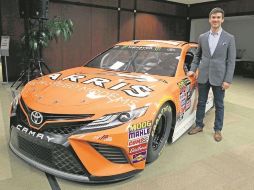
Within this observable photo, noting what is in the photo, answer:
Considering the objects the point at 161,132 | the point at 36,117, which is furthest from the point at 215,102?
the point at 36,117

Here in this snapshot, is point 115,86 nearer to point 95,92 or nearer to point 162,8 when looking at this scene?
point 95,92

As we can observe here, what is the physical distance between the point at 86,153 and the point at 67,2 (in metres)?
5.39

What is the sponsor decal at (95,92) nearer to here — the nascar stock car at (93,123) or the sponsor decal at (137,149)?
the nascar stock car at (93,123)

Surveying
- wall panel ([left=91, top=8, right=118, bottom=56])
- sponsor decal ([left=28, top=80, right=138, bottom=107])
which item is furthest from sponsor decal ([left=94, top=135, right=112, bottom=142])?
wall panel ([left=91, top=8, right=118, bottom=56])

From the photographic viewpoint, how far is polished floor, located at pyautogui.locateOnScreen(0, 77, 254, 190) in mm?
1780

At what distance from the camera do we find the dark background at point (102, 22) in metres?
5.52

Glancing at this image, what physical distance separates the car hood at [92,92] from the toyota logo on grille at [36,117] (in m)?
0.03

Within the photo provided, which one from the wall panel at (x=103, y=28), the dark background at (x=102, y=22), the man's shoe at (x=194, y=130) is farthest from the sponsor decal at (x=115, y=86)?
the wall panel at (x=103, y=28)

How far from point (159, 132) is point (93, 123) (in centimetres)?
80

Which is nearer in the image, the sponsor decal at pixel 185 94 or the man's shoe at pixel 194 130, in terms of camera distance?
the sponsor decal at pixel 185 94

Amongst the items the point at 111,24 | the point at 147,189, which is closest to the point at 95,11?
the point at 111,24

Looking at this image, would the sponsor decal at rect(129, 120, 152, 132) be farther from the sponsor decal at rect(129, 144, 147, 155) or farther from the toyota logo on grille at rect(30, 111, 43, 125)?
the toyota logo on grille at rect(30, 111, 43, 125)

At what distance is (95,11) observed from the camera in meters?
6.71

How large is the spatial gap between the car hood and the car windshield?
0.18 m
